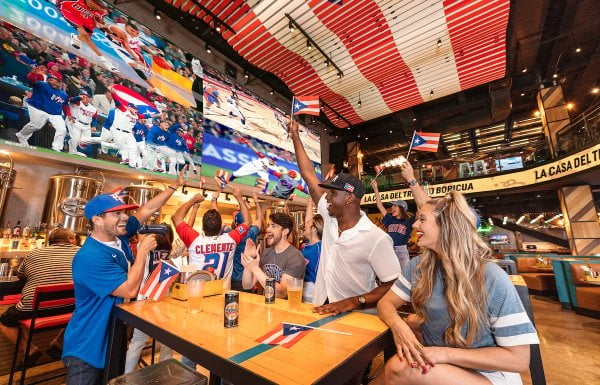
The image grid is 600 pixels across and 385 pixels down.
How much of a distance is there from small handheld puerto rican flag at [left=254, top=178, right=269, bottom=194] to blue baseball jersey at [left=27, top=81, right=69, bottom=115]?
445cm

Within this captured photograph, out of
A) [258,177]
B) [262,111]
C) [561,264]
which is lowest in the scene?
[561,264]

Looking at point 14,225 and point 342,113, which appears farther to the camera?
point 342,113

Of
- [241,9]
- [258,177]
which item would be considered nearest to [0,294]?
[258,177]

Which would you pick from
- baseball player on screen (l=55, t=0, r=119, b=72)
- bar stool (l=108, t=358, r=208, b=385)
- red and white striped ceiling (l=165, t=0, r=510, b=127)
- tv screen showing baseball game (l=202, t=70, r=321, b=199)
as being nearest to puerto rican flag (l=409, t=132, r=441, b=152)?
red and white striped ceiling (l=165, t=0, r=510, b=127)

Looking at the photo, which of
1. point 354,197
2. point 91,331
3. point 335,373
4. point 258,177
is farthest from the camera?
point 258,177

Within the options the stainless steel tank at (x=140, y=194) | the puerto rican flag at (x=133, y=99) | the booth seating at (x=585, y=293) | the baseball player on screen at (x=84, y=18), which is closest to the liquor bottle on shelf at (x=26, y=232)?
the stainless steel tank at (x=140, y=194)

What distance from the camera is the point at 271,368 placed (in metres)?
0.94

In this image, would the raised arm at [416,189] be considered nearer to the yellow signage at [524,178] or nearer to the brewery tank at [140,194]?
the yellow signage at [524,178]

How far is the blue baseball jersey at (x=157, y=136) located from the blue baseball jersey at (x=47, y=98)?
1.46 metres

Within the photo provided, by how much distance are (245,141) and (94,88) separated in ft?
12.8

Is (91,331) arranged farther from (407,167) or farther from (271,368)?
(407,167)

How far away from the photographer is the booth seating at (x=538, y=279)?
754 cm

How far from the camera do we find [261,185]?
8141 mm

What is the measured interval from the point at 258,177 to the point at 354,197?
6.52m
